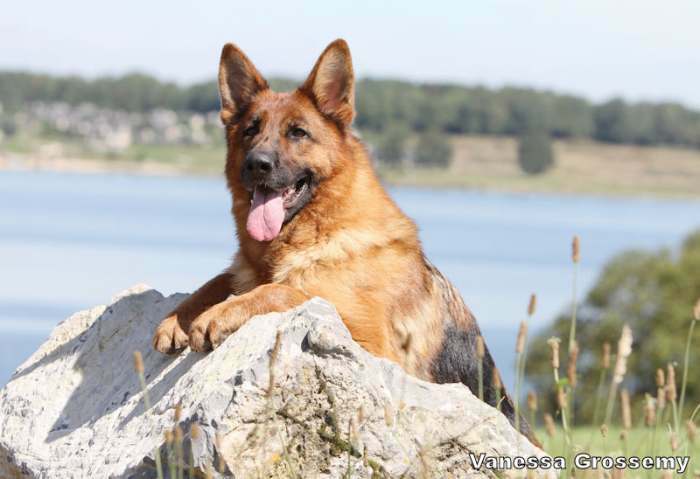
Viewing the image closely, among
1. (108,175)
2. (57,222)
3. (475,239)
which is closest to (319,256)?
(57,222)

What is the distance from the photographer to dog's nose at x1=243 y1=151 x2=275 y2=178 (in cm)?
701

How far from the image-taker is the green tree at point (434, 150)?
127188mm

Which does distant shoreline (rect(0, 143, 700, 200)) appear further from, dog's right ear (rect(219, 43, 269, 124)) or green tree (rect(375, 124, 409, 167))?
dog's right ear (rect(219, 43, 269, 124))

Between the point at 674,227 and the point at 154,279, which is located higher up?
the point at 154,279

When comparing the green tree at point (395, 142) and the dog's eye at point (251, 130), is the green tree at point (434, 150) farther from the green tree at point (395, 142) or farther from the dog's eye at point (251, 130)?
the dog's eye at point (251, 130)

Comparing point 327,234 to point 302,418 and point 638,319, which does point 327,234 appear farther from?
point 638,319

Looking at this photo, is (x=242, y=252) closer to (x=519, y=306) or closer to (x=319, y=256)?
(x=319, y=256)

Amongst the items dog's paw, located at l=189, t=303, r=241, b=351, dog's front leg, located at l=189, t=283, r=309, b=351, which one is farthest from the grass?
dog's paw, located at l=189, t=303, r=241, b=351

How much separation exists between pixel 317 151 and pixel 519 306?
171 feet

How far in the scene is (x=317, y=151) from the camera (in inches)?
288

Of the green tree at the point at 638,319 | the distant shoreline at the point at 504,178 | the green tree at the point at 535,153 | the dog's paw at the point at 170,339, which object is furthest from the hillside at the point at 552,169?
the dog's paw at the point at 170,339

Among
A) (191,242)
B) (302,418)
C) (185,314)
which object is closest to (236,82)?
(185,314)

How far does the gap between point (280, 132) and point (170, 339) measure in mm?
1528

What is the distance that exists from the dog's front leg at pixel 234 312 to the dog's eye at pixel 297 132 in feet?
4.29
